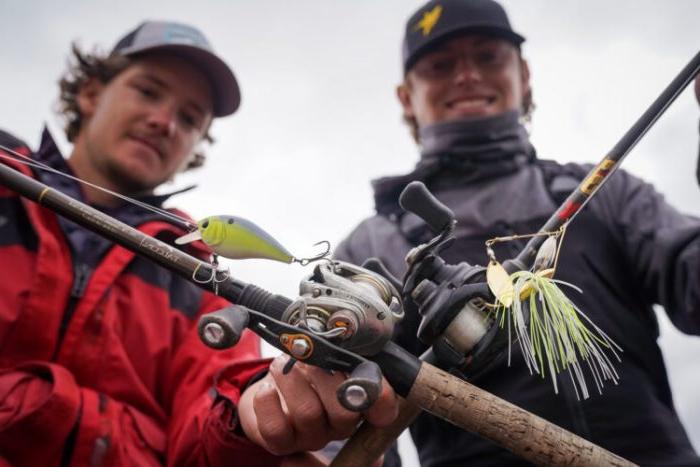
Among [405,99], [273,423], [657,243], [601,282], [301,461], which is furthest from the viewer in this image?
[405,99]

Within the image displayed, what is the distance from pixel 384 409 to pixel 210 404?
1.06 m

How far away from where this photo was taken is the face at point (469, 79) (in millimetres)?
3531

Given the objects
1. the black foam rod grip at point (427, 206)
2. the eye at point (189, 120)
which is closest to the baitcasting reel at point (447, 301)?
the black foam rod grip at point (427, 206)

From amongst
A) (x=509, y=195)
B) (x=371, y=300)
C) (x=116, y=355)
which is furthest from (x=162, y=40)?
Answer: (x=371, y=300)

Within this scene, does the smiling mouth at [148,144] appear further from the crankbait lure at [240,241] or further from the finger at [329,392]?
the finger at [329,392]

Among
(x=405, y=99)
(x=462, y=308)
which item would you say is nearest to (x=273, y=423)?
(x=462, y=308)

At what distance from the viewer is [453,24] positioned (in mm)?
3506

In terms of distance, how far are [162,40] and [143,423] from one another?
2.59 metres

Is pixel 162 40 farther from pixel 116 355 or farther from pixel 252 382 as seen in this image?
pixel 252 382

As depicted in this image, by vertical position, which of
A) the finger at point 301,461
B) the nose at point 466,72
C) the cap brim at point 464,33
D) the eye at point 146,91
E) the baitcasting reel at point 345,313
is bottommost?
the finger at point 301,461

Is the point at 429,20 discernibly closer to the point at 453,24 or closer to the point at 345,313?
the point at 453,24

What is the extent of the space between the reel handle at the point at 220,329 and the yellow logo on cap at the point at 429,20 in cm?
265

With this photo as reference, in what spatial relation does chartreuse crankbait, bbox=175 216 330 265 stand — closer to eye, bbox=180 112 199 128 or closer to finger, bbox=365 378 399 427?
finger, bbox=365 378 399 427

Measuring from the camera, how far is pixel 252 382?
224 centimetres
